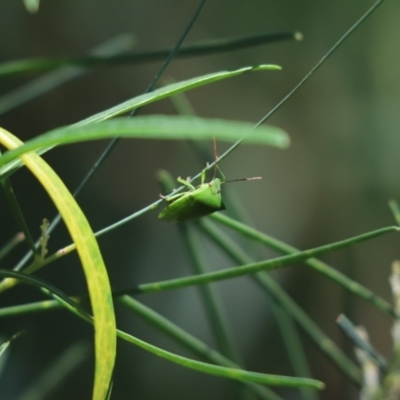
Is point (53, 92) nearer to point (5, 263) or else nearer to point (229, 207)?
point (5, 263)

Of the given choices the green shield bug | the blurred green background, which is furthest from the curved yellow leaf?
the blurred green background

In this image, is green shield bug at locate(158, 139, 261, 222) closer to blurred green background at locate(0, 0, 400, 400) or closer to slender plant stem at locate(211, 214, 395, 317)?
slender plant stem at locate(211, 214, 395, 317)

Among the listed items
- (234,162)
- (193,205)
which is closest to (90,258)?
(193,205)

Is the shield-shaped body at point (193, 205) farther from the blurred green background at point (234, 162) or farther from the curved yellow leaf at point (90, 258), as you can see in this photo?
the blurred green background at point (234, 162)

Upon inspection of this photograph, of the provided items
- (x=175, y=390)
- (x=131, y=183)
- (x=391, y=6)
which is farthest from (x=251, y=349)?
(x=391, y=6)

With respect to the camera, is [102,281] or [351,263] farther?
[351,263]

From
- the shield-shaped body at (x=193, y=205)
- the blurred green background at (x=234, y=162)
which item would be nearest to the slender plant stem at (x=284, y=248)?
the shield-shaped body at (x=193, y=205)

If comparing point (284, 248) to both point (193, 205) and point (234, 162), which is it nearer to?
point (193, 205)
